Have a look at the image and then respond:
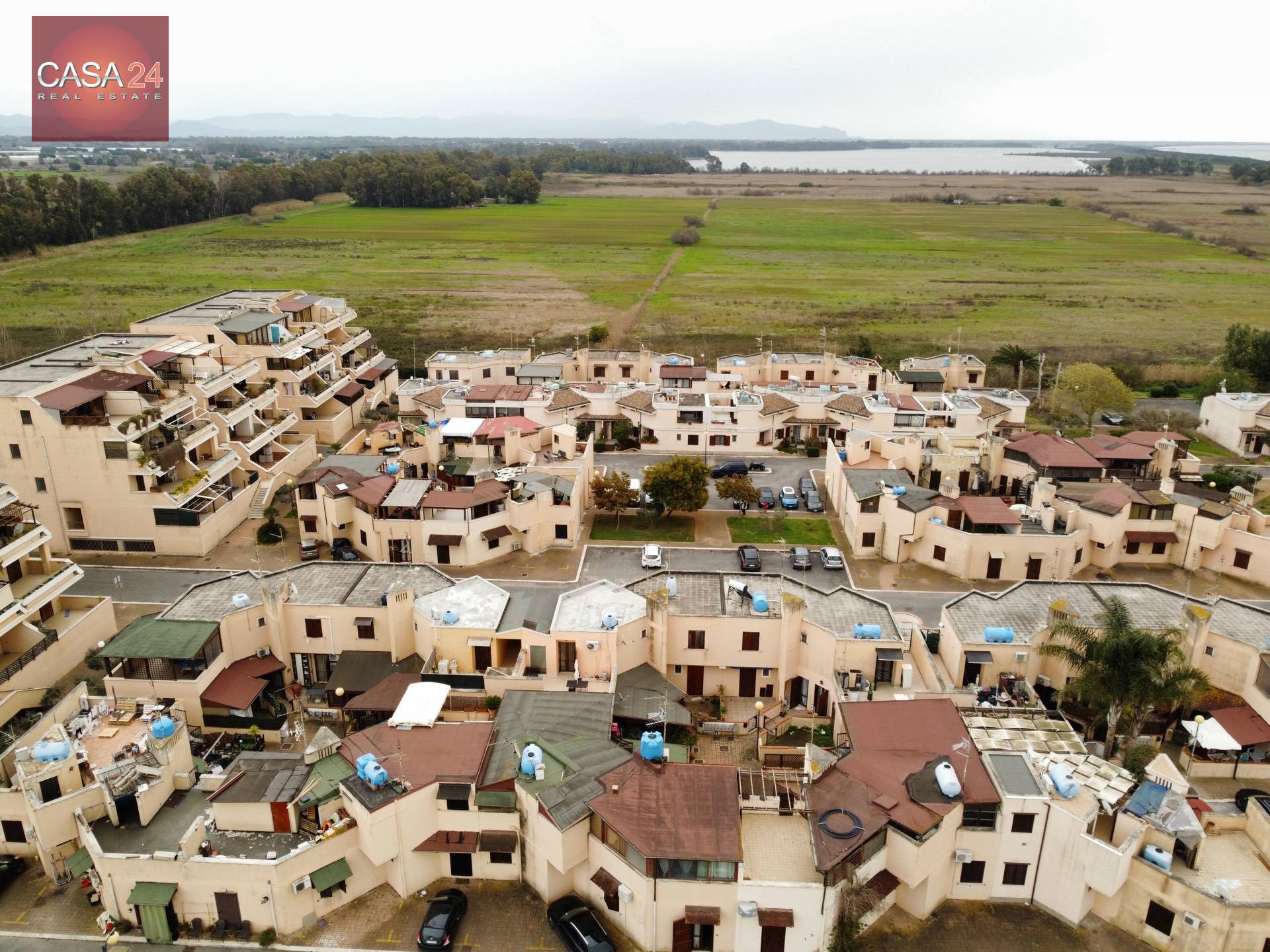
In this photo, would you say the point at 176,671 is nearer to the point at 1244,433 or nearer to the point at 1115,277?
the point at 1244,433

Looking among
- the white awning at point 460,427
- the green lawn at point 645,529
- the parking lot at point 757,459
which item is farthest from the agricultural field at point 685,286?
the green lawn at point 645,529

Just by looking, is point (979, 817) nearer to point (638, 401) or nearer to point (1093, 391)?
point (638, 401)

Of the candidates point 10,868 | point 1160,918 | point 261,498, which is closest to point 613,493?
point 261,498

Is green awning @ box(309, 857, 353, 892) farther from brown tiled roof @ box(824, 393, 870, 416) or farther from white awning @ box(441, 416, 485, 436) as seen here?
brown tiled roof @ box(824, 393, 870, 416)

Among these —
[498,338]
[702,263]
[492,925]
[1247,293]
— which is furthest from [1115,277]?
[492,925]

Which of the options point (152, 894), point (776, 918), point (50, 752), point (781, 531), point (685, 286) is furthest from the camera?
point (685, 286)

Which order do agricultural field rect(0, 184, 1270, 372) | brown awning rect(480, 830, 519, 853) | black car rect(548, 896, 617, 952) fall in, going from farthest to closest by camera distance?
agricultural field rect(0, 184, 1270, 372)
brown awning rect(480, 830, 519, 853)
black car rect(548, 896, 617, 952)

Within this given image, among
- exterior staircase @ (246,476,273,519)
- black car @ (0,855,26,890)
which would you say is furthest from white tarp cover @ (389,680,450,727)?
exterior staircase @ (246,476,273,519)
